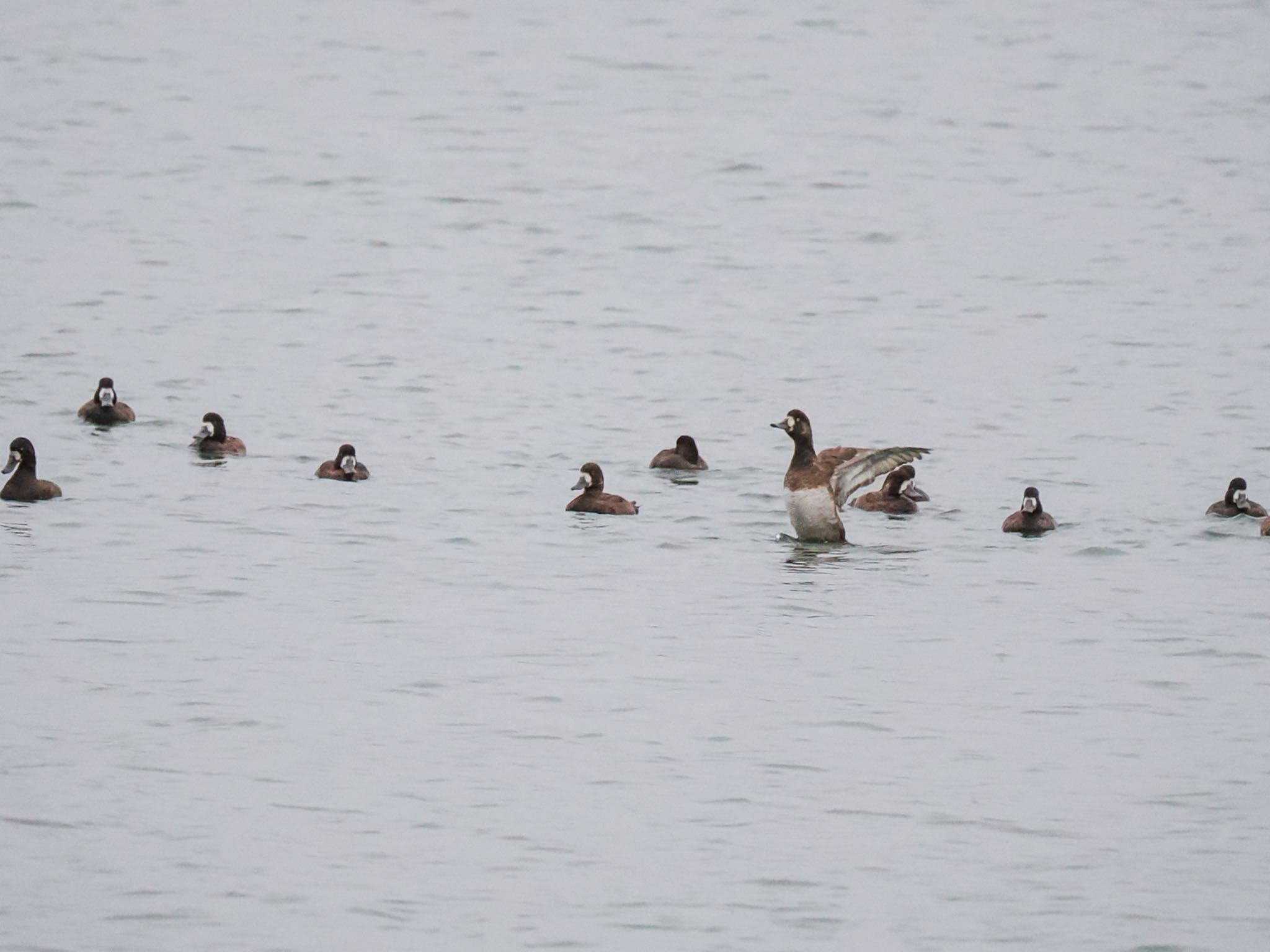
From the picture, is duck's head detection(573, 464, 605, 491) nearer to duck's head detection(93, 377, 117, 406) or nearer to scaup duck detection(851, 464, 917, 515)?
scaup duck detection(851, 464, 917, 515)

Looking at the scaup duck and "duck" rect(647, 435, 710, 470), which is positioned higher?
"duck" rect(647, 435, 710, 470)

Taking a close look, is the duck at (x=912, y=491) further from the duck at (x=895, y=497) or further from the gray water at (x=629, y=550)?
the gray water at (x=629, y=550)

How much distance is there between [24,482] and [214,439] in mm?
2891

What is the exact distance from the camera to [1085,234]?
39.8m

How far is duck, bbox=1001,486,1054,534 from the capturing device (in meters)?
19.0

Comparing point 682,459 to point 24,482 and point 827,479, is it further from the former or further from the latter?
point 24,482

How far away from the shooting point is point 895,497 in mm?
20578

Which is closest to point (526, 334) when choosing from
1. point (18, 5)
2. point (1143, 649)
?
point (1143, 649)

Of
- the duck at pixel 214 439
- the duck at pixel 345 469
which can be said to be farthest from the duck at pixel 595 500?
the duck at pixel 214 439

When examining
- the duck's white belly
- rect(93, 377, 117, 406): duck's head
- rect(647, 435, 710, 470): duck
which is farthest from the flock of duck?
rect(93, 377, 117, 406): duck's head

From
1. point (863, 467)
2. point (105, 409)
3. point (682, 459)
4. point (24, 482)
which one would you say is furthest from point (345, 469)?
point (863, 467)

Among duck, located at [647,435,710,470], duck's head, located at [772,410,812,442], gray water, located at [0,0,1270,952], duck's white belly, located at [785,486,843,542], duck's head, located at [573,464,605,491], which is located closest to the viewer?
gray water, located at [0,0,1270,952]

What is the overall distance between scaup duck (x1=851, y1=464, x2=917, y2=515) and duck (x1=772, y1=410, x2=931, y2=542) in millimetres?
1088

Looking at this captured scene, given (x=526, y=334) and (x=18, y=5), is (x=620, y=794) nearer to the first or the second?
(x=526, y=334)
